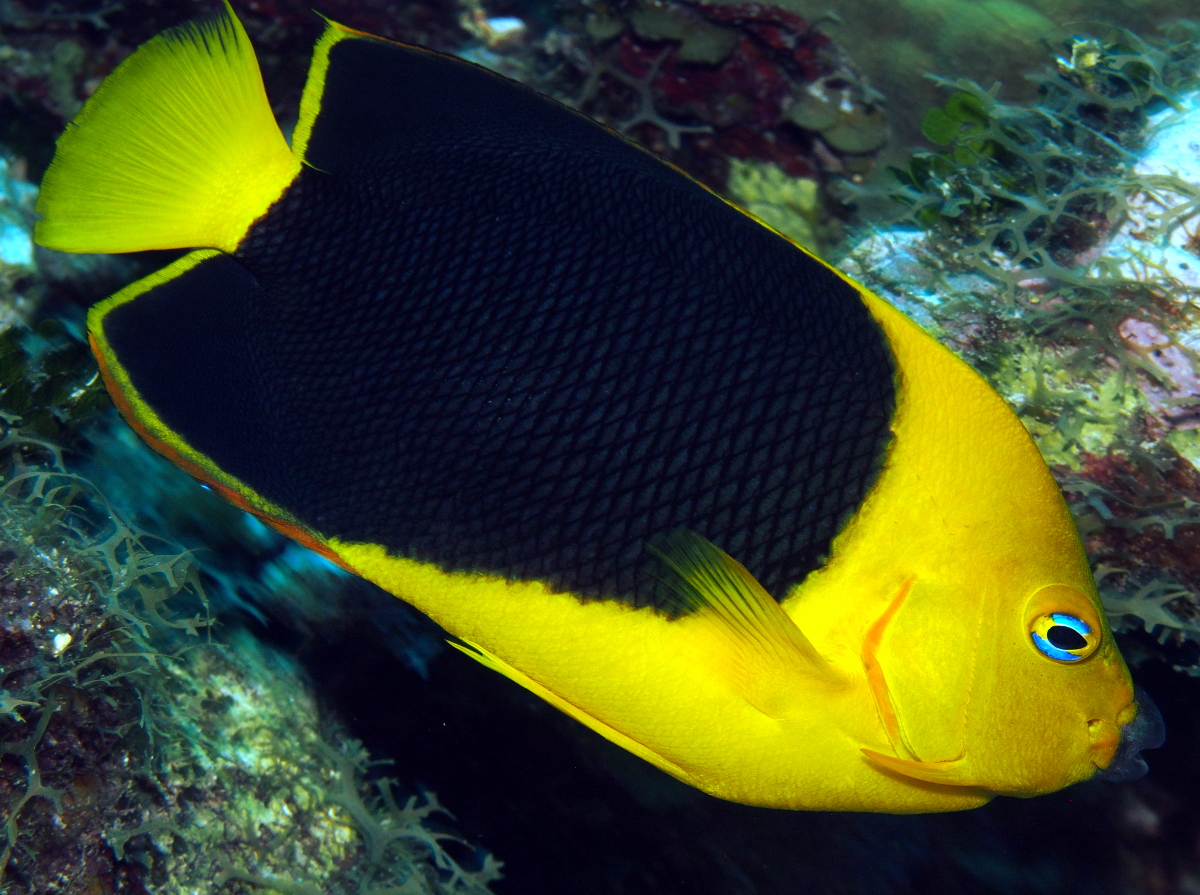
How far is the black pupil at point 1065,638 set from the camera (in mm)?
1105

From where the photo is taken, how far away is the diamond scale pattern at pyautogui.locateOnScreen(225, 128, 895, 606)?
111 centimetres

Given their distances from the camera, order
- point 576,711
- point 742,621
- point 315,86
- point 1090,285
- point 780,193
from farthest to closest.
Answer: point 780,193
point 1090,285
point 315,86
point 576,711
point 742,621

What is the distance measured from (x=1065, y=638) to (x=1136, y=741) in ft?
0.82

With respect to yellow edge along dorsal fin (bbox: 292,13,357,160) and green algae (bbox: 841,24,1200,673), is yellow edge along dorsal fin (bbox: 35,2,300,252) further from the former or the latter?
green algae (bbox: 841,24,1200,673)

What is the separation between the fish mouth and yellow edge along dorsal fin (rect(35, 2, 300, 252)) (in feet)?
5.60

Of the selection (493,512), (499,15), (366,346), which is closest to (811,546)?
(493,512)

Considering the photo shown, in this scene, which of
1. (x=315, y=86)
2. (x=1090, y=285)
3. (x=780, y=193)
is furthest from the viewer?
(x=780, y=193)

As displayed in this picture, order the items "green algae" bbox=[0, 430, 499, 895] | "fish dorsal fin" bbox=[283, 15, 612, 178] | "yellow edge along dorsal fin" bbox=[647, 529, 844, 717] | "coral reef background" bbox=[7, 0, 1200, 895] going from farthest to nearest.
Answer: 1. "coral reef background" bbox=[7, 0, 1200, 895]
2. "green algae" bbox=[0, 430, 499, 895]
3. "fish dorsal fin" bbox=[283, 15, 612, 178]
4. "yellow edge along dorsal fin" bbox=[647, 529, 844, 717]

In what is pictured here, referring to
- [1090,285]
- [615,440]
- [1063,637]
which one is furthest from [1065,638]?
[1090,285]

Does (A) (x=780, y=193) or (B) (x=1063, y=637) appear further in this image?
(A) (x=780, y=193)

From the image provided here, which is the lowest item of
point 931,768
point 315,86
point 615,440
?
point 931,768

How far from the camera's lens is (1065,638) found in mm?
1111

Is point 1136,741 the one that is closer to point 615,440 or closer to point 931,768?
point 931,768

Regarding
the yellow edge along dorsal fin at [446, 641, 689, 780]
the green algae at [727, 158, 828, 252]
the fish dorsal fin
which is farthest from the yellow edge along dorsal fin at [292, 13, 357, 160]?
the green algae at [727, 158, 828, 252]
